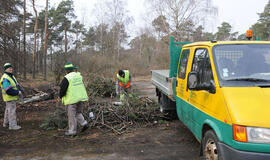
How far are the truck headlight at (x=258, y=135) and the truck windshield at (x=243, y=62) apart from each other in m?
0.82

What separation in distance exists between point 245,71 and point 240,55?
0.35 metres

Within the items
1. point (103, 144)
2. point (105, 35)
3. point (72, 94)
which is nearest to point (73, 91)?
point (72, 94)

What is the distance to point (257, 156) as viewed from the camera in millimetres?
2395

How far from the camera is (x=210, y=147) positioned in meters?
3.10

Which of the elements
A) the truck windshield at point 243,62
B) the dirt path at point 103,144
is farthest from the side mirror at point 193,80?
the dirt path at point 103,144

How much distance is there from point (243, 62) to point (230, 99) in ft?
2.88

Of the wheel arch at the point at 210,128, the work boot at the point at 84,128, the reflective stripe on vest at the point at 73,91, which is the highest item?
the reflective stripe on vest at the point at 73,91

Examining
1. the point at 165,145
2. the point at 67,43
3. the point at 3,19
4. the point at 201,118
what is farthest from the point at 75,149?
the point at 67,43

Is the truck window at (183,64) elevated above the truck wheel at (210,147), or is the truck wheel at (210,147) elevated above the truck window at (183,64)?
the truck window at (183,64)

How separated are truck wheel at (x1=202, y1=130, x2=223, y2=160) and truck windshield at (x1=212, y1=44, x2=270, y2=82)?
2.75ft

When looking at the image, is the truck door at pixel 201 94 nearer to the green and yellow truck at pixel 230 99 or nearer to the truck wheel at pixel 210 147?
the green and yellow truck at pixel 230 99

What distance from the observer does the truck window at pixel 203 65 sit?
11.2ft

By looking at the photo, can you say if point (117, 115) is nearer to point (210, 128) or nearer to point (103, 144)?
point (103, 144)

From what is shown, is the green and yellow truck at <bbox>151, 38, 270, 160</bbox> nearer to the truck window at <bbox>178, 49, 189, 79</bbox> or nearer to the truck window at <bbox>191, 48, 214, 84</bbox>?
the truck window at <bbox>191, 48, 214, 84</bbox>
